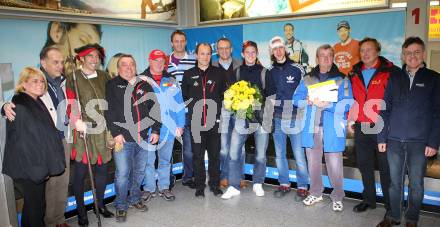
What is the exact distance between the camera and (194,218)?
367 cm

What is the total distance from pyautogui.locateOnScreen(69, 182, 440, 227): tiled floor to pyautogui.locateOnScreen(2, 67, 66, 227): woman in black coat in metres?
0.88

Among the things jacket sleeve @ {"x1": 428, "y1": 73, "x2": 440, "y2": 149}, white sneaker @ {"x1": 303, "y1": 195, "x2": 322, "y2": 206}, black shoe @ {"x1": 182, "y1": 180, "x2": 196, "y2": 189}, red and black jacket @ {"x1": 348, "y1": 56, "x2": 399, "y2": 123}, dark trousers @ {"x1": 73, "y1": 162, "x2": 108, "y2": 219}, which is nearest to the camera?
jacket sleeve @ {"x1": 428, "y1": 73, "x2": 440, "y2": 149}

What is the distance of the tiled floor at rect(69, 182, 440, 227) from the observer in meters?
3.52

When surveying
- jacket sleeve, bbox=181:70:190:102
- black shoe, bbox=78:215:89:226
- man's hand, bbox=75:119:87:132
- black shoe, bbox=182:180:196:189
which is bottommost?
black shoe, bbox=78:215:89:226

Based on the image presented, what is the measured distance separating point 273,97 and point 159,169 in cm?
161

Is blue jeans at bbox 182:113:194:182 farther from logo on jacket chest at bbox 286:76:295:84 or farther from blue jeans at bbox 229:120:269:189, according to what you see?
logo on jacket chest at bbox 286:76:295:84

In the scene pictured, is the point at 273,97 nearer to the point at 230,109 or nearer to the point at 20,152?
the point at 230,109

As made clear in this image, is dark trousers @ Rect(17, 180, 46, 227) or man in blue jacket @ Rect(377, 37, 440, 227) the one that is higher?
man in blue jacket @ Rect(377, 37, 440, 227)

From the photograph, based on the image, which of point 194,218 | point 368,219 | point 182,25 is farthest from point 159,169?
point 182,25

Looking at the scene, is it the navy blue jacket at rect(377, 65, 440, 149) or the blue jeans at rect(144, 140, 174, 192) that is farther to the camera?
the blue jeans at rect(144, 140, 174, 192)

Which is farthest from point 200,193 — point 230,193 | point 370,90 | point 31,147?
point 370,90

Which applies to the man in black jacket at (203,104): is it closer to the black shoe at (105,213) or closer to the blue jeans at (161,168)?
the blue jeans at (161,168)

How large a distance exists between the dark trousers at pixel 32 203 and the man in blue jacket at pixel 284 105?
251 cm

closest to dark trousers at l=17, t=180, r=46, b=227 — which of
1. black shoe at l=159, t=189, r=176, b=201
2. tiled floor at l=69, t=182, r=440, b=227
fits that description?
tiled floor at l=69, t=182, r=440, b=227
